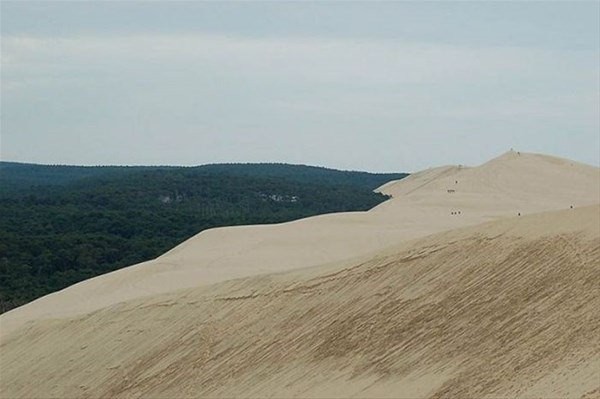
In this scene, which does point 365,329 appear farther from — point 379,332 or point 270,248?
point 270,248

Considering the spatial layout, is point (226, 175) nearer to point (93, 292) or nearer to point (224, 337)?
point (93, 292)

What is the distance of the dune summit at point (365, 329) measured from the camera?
15727 mm

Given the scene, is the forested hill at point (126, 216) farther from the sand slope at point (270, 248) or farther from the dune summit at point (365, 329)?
the dune summit at point (365, 329)

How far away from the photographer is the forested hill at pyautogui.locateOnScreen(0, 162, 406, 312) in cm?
5853

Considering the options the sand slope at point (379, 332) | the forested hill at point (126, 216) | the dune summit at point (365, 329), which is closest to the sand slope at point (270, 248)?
the dune summit at point (365, 329)

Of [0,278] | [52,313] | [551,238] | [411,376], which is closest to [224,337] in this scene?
[411,376]

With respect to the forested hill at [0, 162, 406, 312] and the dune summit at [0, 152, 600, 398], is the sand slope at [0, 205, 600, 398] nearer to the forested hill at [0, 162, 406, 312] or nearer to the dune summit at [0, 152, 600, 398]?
the dune summit at [0, 152, 600, 398]

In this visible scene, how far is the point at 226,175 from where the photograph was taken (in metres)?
145

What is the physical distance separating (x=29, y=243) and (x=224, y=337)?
4552 centimetres

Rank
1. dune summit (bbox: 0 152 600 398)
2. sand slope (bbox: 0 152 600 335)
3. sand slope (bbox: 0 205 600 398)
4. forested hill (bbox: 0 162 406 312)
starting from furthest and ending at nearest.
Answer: forested hill (bbox: 0 162 406 312), sand slope (bbox: 0 152 600 335), dune summit (bbox: 0 152 600 398), sand slope (bbox: 0 205 600 398)

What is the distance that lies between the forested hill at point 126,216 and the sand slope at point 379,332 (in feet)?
74.3

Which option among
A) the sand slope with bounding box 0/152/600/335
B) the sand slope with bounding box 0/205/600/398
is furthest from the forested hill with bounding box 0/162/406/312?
the sand slope with bounding box 0/205/600/398

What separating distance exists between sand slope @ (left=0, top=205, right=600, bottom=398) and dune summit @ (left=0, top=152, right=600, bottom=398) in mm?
37

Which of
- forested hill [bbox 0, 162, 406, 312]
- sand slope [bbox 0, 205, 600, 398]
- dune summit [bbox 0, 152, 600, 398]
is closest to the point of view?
sand slope [bbox 0, 205, 600, 398]
